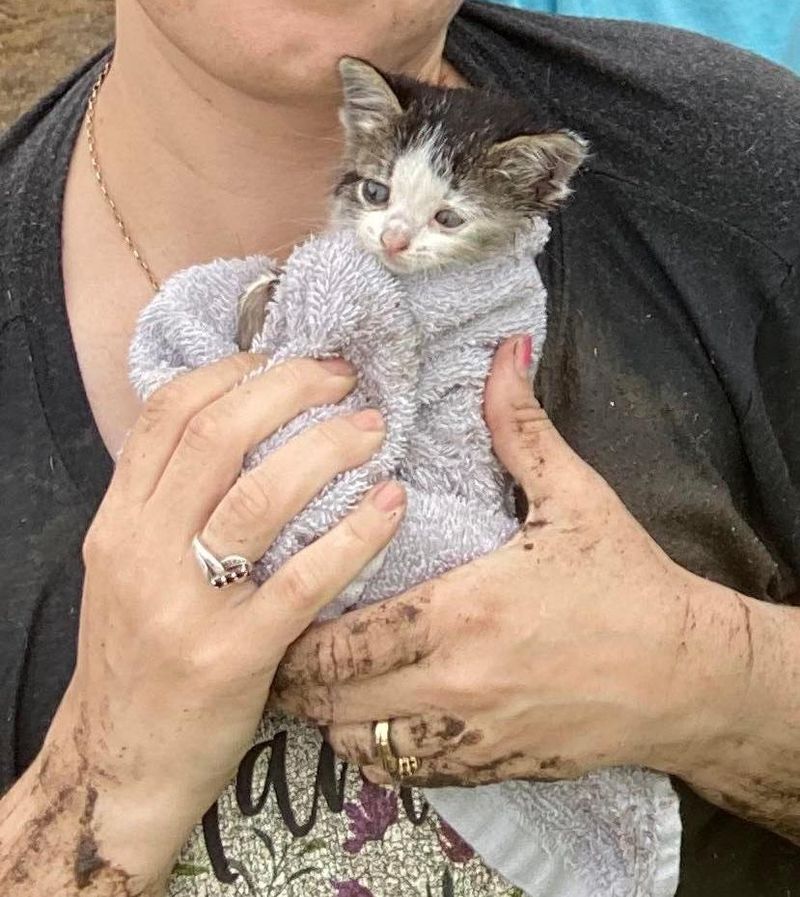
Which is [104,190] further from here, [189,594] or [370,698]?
[370,698]

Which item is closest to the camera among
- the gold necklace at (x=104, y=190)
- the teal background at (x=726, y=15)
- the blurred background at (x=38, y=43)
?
the gold necklace at (x=104, y=190)

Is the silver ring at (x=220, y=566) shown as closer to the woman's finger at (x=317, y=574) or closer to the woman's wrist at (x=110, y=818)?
the woman's finger at (x=317, y=574)

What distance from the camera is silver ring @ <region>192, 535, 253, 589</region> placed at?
0.84 meters

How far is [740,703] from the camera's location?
99 centimetres

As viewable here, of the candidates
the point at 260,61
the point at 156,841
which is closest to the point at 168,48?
the point at 260,61

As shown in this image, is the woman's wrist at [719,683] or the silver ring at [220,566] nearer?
the silver ring at [220,566]

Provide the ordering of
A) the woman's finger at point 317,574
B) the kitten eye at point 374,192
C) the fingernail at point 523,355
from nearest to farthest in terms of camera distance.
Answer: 1. the woman's finger at point 317,574
2. the fingernail at point 523,355
3. the kitten eye at point 374,192

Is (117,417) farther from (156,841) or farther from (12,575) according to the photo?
(156,841)

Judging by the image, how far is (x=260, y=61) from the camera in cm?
97

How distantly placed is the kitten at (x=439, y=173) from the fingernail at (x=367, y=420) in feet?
0.46

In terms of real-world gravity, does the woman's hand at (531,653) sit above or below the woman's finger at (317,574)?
below

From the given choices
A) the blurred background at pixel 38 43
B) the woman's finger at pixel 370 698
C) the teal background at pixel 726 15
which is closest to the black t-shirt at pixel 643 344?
the woman's finger at pixel 370 698

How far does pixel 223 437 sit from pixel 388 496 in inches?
5.2

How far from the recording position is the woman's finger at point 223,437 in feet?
2.81
